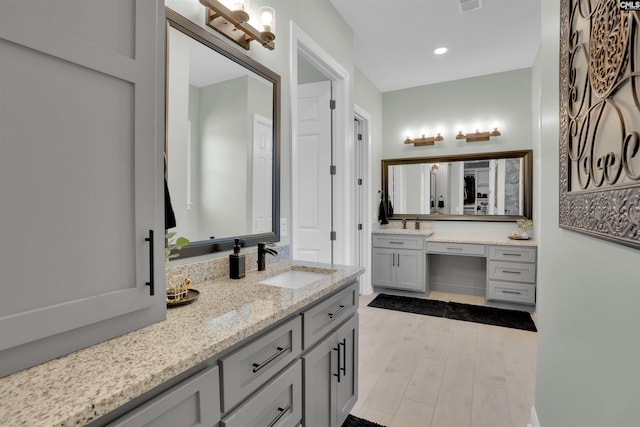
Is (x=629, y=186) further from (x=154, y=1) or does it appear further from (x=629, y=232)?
(x=154, y=1)

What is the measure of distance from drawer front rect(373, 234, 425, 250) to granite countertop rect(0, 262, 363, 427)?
9.98ft

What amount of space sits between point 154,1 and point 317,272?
140cm

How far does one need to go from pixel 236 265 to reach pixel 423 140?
11.8 ft

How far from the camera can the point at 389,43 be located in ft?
10.7

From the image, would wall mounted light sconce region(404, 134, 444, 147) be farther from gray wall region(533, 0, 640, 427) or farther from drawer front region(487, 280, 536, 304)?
gray wall region(533, 0, 640, 427)

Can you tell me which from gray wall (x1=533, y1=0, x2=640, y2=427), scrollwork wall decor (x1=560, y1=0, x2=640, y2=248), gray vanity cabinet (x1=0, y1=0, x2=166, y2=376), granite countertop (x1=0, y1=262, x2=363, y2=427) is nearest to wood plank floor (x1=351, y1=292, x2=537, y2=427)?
gray wall (x1=533, y1=0, x2=640, y2=427)

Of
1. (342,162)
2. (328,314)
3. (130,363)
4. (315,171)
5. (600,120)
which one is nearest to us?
(130,363)

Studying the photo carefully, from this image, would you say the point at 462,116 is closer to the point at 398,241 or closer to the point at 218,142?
the point at 398,241

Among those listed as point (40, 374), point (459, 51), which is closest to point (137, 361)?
point (40, 374)

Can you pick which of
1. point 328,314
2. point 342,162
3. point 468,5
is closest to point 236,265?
point 328,314

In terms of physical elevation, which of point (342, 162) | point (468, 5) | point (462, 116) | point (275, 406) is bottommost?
point (275, 406)

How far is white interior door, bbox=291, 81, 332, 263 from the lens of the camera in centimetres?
302

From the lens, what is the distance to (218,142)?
1621 mm

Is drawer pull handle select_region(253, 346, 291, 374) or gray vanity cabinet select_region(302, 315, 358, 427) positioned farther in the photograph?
gray vanity cabinet select_region(302, 315, 358, 427)
